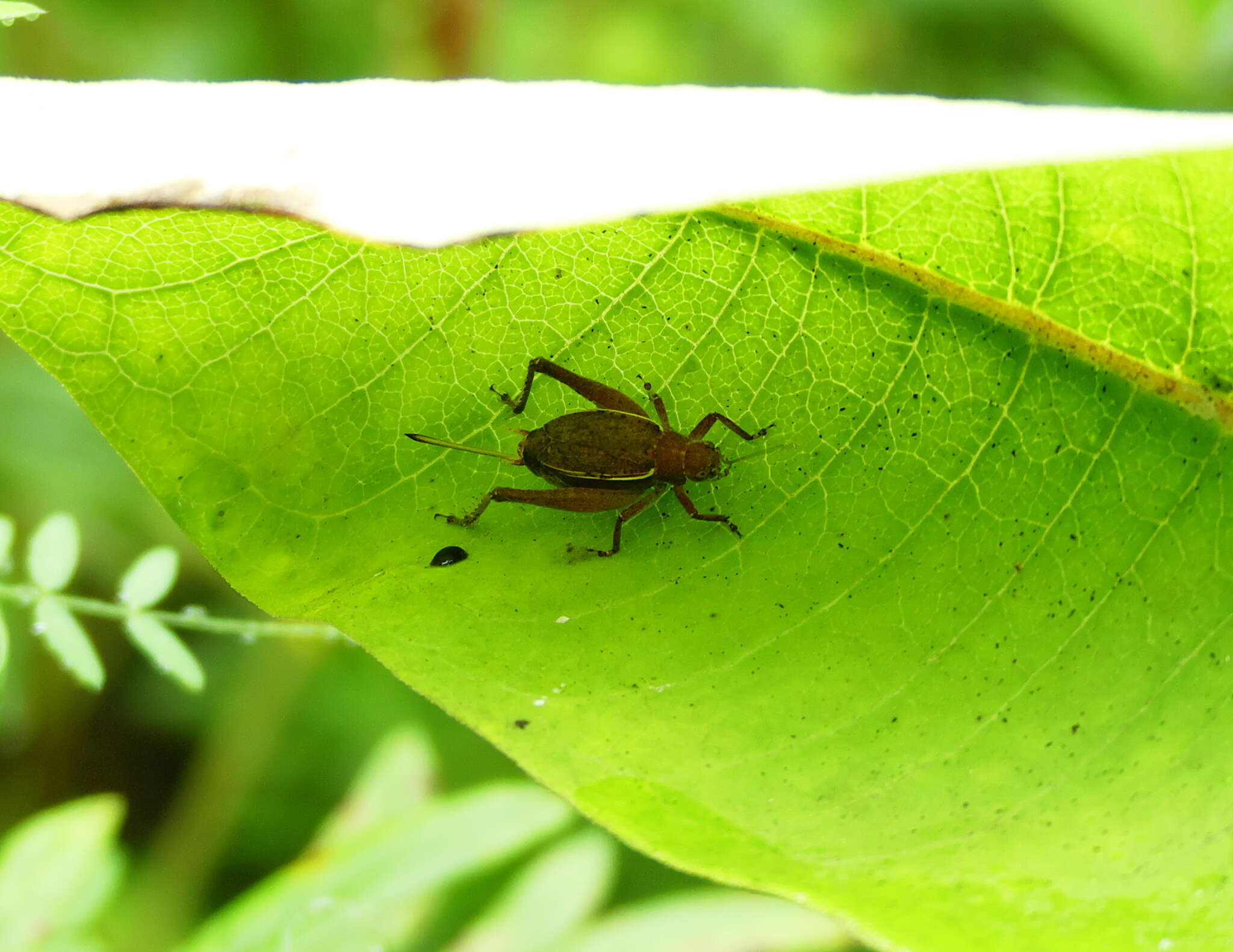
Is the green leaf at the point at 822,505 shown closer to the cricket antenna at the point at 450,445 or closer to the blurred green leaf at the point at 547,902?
the cricket antenna at the point at 450,445

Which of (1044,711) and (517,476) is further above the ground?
(517,476)

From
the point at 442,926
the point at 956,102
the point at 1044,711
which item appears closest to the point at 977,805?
the point at 1044,711

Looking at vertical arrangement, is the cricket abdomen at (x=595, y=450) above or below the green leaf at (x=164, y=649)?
above

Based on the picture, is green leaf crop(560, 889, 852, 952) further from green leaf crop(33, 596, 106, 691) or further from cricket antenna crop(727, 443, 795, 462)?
cricket antenna crop(727, 443, 795, 462)

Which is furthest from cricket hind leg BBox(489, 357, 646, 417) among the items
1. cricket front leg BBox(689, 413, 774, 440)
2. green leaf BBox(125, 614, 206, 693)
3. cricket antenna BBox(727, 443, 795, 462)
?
green leaf BBox(125, 614, 206, 693)

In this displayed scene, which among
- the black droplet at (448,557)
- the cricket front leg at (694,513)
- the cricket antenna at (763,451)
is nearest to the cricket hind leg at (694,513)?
the cricket front leg at (694,513)

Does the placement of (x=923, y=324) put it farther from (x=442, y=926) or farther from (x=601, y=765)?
(x=442, y=926)

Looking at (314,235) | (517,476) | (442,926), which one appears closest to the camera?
(314,235)
